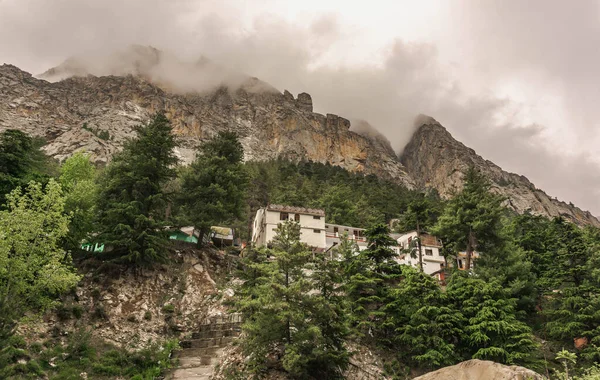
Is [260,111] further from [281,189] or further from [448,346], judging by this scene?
[448,346]

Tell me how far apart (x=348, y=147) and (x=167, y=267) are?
530ft

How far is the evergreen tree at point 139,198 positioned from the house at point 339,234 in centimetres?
2514

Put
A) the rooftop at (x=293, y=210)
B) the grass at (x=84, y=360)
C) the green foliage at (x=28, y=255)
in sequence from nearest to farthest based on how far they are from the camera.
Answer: the green foliage at (x=28, y=255) → the grass at (x=84, y=360) → the rooftop at (x=293, y=210)

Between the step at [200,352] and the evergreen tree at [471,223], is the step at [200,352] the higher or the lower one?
the lower one

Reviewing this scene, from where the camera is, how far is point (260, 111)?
181500 mm

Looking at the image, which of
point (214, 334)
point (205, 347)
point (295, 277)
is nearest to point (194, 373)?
point (205, 347)

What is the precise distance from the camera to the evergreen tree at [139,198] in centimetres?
2675

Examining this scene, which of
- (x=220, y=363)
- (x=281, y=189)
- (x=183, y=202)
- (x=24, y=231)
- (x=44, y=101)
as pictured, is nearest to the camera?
(x=24, y=231)

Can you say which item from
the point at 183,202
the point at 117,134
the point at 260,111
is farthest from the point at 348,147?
the point at 183,202

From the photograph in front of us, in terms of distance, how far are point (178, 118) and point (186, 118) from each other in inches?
137

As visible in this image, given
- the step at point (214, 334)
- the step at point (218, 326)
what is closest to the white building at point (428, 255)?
the step at point (218, 326)

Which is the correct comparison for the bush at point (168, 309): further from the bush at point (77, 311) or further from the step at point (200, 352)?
the bush at point (77, 311)

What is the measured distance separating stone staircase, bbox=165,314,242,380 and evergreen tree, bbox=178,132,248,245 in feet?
30.1

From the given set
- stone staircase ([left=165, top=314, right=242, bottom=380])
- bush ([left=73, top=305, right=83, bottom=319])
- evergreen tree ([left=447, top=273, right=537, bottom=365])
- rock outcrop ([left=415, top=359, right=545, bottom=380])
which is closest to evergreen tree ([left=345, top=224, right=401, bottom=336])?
evergreen tree ([left=447, top=273, right=537, bottom=365])
